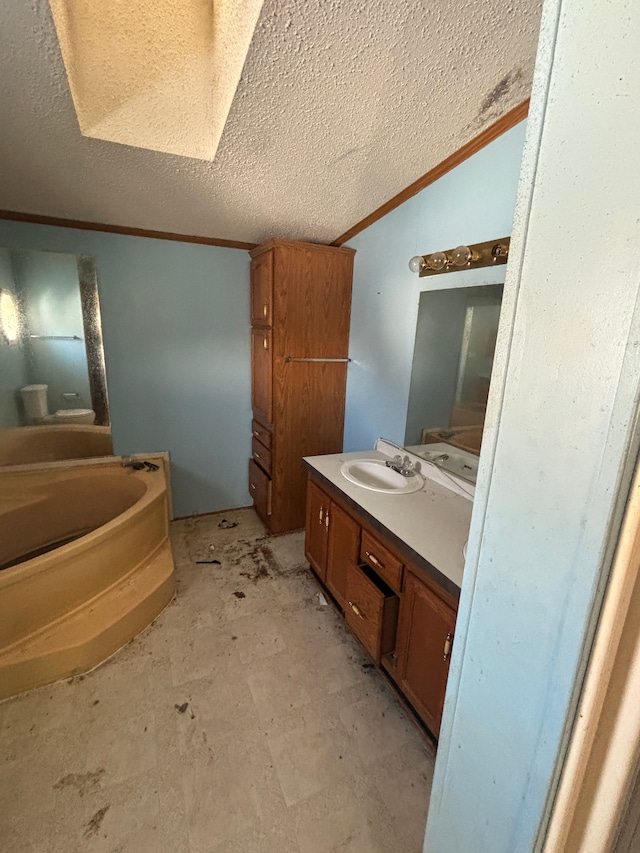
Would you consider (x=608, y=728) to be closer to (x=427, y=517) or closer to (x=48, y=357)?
(x=427, y=517)

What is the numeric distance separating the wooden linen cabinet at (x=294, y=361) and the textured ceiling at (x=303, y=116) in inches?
11.6

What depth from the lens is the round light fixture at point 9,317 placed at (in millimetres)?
2119

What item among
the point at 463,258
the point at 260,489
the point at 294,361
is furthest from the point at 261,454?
the point at 463,258

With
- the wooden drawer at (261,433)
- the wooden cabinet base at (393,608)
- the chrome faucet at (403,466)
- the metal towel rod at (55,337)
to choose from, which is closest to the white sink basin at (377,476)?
the chrome faucet at (403,466)

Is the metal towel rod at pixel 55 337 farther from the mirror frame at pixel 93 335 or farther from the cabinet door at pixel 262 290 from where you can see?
the cabinet door at pixel 262 290

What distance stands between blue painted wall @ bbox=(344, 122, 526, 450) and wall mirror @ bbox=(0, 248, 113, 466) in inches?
67.1

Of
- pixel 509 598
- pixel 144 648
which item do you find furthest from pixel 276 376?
pixel 509 598

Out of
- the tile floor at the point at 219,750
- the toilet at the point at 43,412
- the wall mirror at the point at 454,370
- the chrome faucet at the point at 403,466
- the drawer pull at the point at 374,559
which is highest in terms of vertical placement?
the wall mirror at the point at 454,370

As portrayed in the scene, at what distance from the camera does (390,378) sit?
7.20ft

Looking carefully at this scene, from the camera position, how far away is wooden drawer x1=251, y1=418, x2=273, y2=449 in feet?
8.53

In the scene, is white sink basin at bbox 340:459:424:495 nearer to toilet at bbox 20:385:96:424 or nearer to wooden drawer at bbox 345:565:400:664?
wooden drawer at bbox 345:565:400:664

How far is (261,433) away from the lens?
274 cm

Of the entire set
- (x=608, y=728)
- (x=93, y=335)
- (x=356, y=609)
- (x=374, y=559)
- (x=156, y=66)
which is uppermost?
(x=156, y=66)

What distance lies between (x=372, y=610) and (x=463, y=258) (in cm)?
154
